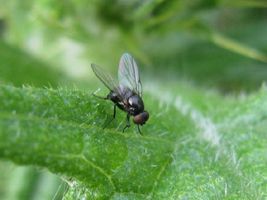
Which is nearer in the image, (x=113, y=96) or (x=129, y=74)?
(x=113, y=96)

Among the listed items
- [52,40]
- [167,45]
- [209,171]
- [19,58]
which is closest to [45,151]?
[209,171]

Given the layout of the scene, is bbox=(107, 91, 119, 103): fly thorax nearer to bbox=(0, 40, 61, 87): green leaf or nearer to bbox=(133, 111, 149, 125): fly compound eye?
bbox=(133, 111, 149, 125): fly compound eye

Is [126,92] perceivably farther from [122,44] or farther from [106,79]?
[122,44]

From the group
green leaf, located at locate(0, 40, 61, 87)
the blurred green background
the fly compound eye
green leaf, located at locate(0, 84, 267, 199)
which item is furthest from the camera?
green leaf, located at locate(0, 40, 61, 87)

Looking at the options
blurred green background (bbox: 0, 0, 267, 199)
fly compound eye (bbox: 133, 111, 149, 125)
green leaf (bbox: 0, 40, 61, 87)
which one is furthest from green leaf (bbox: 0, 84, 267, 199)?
green leaf (bbox: 0, 40, 61, 87)

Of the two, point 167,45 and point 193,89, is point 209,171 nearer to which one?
point 193,89

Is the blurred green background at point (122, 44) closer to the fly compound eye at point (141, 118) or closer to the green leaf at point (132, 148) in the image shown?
the fly compound eye at point (141, 118)

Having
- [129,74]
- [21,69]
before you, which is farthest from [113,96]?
[21,69]
